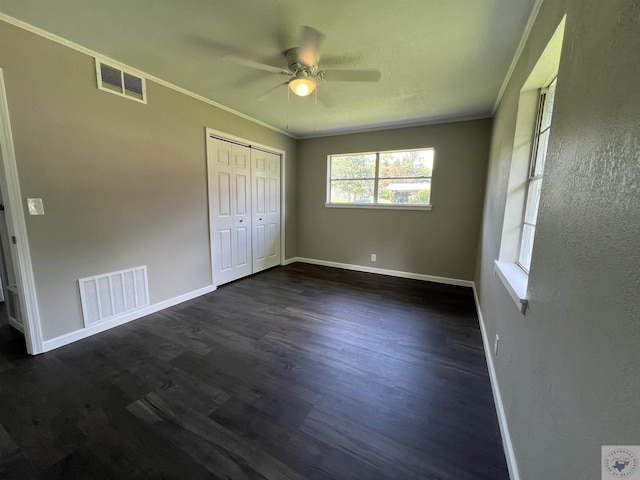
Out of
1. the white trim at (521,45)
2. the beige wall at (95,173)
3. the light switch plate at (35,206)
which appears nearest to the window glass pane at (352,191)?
the white trim at (521,45)

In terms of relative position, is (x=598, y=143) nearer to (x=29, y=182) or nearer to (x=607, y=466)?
(x=607, y=466)

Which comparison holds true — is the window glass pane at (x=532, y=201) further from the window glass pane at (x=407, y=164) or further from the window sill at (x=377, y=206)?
the window glass pane at (x=407, y=164)

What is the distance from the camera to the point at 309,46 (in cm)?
198

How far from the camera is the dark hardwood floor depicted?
4.32ft

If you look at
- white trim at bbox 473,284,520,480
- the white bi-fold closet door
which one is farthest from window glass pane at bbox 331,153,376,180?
white trim at bbox 473,284,520,480

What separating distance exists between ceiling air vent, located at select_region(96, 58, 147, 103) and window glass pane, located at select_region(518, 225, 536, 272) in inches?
142

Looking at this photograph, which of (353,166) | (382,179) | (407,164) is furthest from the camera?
(353,166)

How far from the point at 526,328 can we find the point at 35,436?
2641 millimetres

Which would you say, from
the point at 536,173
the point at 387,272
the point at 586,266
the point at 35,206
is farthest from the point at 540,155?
the point at 35,206

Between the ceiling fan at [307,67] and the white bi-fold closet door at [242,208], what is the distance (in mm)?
1636

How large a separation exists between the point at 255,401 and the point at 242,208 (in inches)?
115

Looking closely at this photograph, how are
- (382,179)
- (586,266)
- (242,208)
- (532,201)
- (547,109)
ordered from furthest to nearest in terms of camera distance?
(382,179), (242,208), (532,201), (547,109), (586,266)

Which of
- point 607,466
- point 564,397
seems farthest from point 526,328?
point 607,466

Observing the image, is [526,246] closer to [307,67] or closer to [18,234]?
[307,67]
